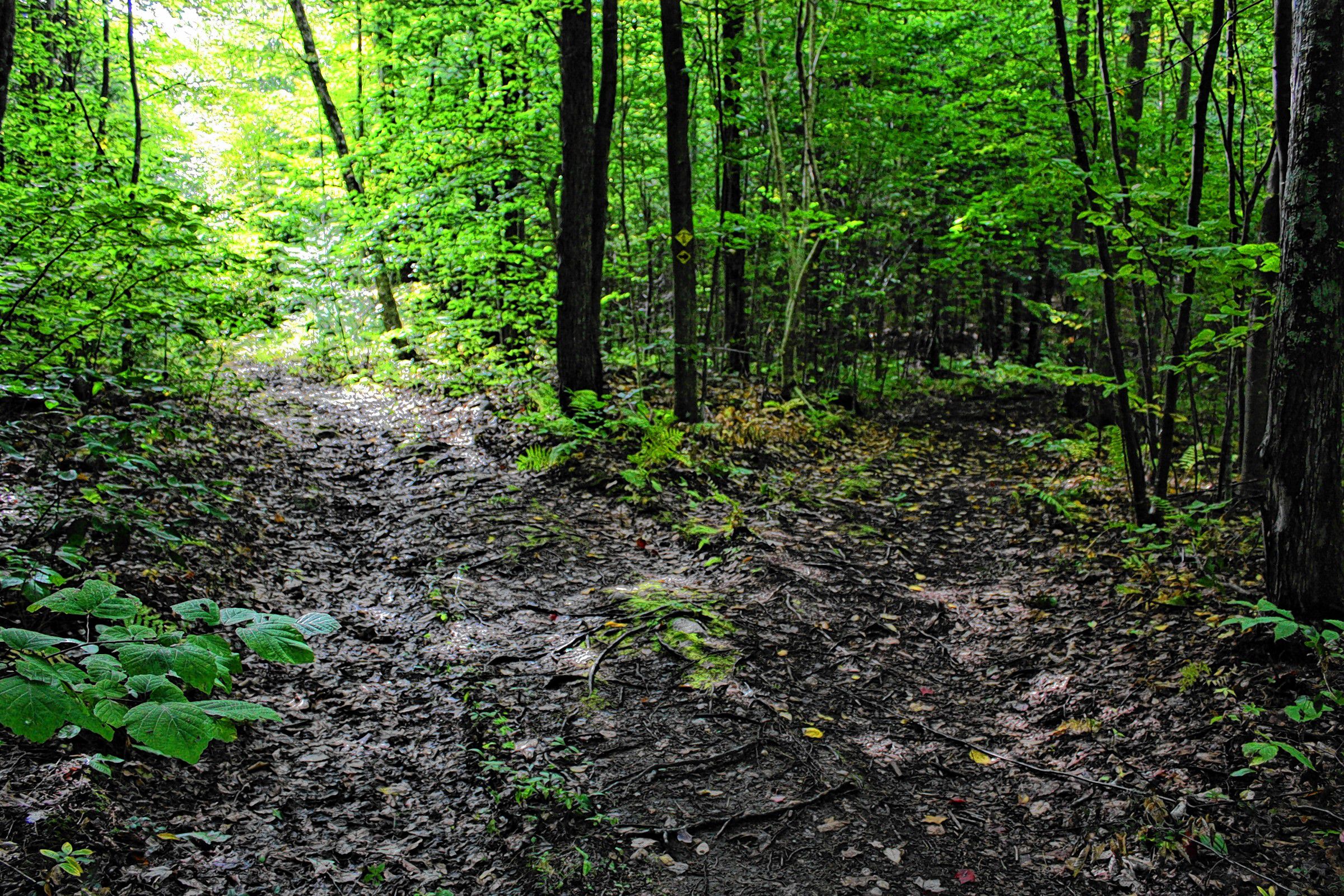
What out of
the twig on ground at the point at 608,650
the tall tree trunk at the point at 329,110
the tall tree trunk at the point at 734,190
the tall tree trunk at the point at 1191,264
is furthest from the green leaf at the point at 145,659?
the tall tree trunk at the point at 329,110

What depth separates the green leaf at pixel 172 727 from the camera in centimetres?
155

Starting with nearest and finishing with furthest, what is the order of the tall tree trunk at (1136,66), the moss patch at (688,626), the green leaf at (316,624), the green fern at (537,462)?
the green leaf at (316,624)
the moss patch at (688,626)
the green fern at (537,462)
the tall tree trunk at (1136,66)

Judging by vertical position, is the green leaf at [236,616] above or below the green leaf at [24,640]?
below

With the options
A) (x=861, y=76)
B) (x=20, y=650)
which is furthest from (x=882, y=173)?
(x=20, y=650)

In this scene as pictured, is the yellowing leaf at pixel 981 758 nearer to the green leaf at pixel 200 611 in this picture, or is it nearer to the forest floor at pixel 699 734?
the forest floor at pixel 699 734

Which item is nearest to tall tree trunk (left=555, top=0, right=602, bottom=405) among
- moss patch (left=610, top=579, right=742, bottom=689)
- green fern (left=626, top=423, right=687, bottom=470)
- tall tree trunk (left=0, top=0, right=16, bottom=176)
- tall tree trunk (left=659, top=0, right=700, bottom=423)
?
tall tree trunk (left=659, top=0, right=700, bottom=423)

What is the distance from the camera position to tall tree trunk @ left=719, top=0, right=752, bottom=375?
36.3 ft

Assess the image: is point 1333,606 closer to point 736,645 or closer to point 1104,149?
point 736,645

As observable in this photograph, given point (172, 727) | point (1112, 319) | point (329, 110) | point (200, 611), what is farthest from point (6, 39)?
point (329, 110)

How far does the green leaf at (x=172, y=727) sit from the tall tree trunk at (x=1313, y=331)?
4.62 meters

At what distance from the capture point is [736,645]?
471cm

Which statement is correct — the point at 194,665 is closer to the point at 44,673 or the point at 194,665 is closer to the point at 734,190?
the point at 44,673

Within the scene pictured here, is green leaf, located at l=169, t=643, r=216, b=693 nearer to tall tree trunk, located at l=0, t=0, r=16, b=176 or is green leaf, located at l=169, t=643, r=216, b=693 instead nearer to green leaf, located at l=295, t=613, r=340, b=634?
green leaf, located at l=295, t=613, r=340, b=634

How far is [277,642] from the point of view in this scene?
184 centimetres
